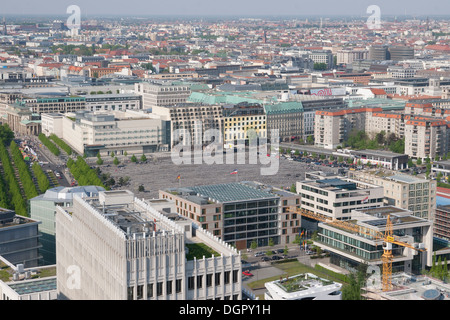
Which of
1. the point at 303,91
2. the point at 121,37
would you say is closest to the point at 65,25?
the point at 121,37

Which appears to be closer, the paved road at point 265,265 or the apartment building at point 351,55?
the paved road at point 265,265

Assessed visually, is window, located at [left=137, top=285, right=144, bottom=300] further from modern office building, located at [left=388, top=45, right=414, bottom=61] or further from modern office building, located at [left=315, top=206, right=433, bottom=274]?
modern office building, located at [left=388, top=45, right=414, bottom=61]

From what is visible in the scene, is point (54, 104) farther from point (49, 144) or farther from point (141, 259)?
point (141, 259)

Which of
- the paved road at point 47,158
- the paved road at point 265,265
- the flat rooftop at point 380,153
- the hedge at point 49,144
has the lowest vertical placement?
the paved road at point 265,265

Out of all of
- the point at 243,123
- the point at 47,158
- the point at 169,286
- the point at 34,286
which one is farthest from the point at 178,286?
the point at 243,123

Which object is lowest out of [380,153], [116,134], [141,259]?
[380,153]

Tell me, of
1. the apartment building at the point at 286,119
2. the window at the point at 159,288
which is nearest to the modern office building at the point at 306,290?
the window at the point at 159,288

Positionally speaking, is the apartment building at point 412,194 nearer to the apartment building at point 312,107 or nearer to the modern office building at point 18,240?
the modern office building at point 18,240

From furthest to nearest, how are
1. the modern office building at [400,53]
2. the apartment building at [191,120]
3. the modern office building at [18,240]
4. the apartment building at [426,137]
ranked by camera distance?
the modern office building at [400,53] → the apartment building at [191,120] → the apartment building at [426,137] → the modern office building at [18,240]
